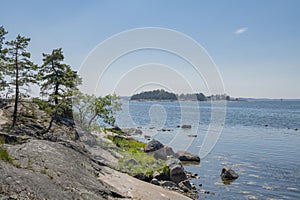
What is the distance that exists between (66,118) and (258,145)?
29.5 metres

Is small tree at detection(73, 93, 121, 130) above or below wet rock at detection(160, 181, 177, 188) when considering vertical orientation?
above

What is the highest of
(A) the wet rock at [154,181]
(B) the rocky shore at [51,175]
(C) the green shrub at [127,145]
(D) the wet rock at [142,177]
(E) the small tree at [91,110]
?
(E) the small tree at [91,110]

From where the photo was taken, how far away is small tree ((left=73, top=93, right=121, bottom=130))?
1183 inches

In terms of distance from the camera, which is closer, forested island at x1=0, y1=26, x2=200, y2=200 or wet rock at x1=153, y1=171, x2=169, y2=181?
forested island at x1=0, y1=26, x2=200, y2=200

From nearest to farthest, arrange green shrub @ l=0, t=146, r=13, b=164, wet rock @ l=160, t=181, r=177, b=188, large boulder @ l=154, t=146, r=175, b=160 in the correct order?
green shrub @ l=0, t=146, r=13, b=164
wet rock @ l=160, t=181, r=177, b=188
large boulder @ l=154, t=146, r=175, b=160

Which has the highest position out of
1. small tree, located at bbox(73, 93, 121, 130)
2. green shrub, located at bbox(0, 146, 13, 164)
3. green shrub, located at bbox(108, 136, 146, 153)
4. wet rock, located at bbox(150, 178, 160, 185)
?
small tree, located at bbox(73, 93, 121, 130)

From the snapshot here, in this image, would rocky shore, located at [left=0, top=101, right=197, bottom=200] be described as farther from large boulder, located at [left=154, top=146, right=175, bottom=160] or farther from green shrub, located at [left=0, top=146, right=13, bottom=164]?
large boulder, located at [left=154, top=146, right=175, bottom=160]

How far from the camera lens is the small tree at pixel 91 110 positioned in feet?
98.6

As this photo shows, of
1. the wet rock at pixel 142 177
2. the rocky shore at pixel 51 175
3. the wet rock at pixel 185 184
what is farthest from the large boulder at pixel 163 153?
the rocky shore at pixel 51 175

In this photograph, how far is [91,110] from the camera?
30.7m

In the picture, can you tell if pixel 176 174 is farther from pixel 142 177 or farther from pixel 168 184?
pixel 142 177

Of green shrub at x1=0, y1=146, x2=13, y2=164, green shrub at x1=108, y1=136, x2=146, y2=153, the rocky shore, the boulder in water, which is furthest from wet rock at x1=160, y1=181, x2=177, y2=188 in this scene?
green shrub at x1=0, y1=146, x2=13, y2=164

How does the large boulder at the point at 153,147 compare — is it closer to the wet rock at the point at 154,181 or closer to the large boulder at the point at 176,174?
the large boulder at the point at 176,174

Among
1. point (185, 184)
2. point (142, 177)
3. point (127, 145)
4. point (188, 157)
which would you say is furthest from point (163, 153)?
point (142, 177)
